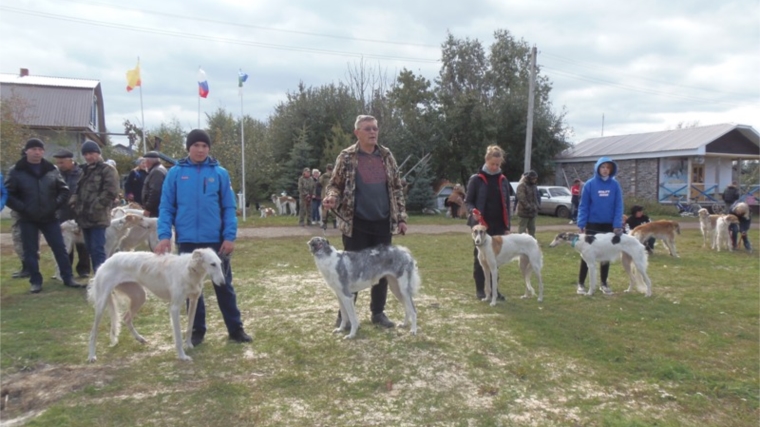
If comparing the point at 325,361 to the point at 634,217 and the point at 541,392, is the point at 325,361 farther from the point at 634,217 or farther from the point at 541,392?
the point at 634,217

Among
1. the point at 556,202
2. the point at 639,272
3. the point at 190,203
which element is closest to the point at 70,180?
the point at 190,203

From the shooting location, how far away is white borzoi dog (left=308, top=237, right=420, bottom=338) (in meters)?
5.10

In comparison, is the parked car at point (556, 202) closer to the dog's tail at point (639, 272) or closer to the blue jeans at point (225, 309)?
the dog's tail at point (639, 272)

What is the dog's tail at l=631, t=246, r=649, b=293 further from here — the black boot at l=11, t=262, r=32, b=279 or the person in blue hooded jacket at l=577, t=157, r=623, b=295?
the black boot at l=11, t=262, r=32, b=279

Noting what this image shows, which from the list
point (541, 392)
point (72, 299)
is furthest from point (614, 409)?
point (72, 299)

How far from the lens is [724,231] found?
1278 cm

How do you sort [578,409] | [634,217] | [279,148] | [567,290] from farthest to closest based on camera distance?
[279,148] < [634,217] < [567,290] < [578,409]

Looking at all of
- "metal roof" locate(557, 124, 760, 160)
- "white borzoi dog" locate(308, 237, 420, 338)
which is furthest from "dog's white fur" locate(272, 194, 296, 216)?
"metal roof" locate(557, 124, 760, 160)

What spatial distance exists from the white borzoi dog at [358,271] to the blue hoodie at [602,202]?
3496 millimetres

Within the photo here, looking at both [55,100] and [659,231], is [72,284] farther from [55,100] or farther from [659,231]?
[55,100]

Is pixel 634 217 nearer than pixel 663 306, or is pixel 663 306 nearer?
pixel 663 306

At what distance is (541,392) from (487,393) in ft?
1.43

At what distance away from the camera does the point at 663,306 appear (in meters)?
6.77

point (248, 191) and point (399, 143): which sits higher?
point (399, 143)
